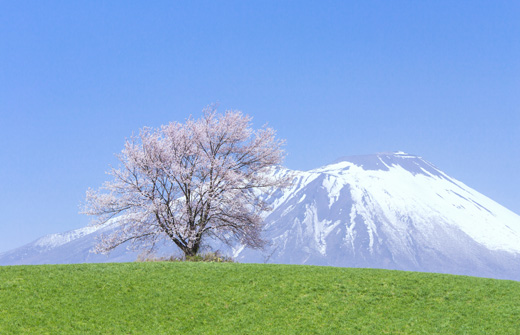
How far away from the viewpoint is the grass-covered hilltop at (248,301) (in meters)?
21.9

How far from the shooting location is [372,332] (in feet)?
70.6

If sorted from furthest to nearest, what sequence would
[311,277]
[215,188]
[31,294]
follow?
[215,188] → [311,277] → [31,294]

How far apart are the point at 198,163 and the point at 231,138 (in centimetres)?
295

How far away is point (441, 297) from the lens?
80.9 ft

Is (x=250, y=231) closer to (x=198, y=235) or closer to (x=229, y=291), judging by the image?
(x=198, y=235)

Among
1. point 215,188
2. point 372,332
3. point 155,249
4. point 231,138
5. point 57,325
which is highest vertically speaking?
point 231,138

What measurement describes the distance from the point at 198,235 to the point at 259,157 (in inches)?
262

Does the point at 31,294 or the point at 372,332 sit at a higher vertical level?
the point at 31,294

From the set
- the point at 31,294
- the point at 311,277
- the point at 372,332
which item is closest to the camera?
the point at 372,332

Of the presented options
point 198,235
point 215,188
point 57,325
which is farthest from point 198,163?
point 57,325

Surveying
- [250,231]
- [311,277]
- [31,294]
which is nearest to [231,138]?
[250,231]

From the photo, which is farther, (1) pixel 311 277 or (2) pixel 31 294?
Result: (1) pixel 311 277

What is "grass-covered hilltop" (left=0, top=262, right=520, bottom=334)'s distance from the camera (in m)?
21.9

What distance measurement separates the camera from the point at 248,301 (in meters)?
24.3
